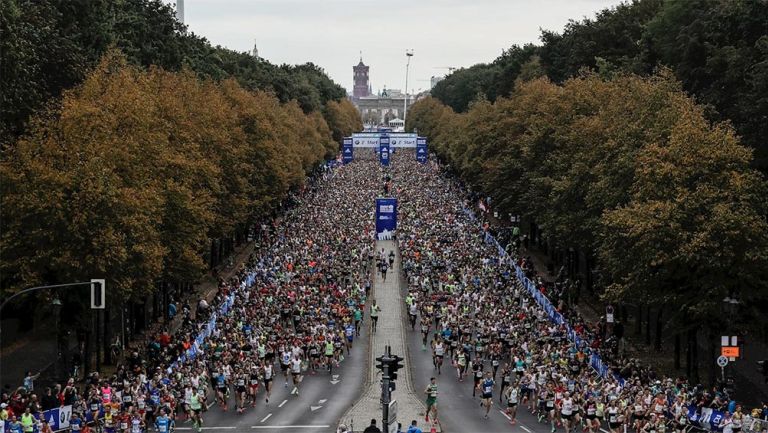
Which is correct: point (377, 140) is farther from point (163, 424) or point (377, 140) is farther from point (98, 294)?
point (163, 424)

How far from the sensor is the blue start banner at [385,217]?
88250 mm

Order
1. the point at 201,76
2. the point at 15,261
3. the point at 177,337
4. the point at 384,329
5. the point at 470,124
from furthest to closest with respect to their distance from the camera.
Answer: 1. the point at 470,124
2. the point at 201,76
3. the point at 384,329
4. the point at 177,337
5. the point at 15,261

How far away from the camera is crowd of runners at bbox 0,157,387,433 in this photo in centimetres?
3909

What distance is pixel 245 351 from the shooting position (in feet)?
164

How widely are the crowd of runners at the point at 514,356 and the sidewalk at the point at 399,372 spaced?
3.24ft

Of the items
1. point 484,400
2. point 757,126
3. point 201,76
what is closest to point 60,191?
point 484,400

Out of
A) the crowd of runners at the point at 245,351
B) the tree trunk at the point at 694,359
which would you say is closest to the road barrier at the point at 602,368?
the tree trunk at the point at 694,359

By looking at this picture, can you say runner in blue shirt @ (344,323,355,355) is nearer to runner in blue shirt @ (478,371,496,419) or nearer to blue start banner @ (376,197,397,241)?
runner in blue shirt @ (478,371,496,419)

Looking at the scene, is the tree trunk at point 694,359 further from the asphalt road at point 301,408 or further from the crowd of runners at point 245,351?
the crowd of runners at point 245,351

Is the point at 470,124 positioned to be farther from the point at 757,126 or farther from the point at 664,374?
the point at 664,374

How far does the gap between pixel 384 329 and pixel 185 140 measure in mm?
15998

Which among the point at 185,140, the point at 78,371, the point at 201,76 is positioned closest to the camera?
the point at 78,371

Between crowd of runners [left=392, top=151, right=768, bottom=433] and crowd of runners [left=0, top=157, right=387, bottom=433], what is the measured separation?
420cm

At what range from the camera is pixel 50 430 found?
36.3 m
